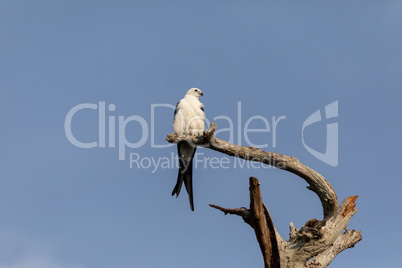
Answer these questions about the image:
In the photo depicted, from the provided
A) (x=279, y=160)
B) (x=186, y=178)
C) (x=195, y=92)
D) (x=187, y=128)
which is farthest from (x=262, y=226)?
(x=195, y=92)

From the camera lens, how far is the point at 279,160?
7.13m

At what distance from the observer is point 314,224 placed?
23.7ft

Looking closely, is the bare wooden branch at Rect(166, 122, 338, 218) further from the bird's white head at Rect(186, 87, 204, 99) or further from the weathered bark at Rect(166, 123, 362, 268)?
the bird's white head at Rect(186, 87, 204, 99)

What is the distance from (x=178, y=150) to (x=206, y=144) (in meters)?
2.07

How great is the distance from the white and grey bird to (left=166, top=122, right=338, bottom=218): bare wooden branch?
3.49 ft

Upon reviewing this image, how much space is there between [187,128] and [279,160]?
2.20 meters

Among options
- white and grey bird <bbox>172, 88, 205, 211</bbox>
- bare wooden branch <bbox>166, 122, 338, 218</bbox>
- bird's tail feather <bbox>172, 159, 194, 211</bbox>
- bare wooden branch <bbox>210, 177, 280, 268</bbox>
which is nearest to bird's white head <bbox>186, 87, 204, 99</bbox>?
white and grey bird <bbox>172, 88, 205, 211</bbox>

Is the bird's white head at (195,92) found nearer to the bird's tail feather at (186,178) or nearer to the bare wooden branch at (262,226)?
the bird's tail feather at (186,178)

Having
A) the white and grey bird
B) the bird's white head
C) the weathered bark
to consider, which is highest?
the bird's white head

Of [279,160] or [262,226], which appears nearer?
[262,226]

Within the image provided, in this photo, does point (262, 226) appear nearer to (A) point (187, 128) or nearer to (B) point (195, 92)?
(A) point (187, 128)

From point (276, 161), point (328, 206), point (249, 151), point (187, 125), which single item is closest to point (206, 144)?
point (249, 151)

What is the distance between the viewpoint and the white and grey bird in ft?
28.2

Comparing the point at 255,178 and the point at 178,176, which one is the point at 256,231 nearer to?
the point at 255,178
